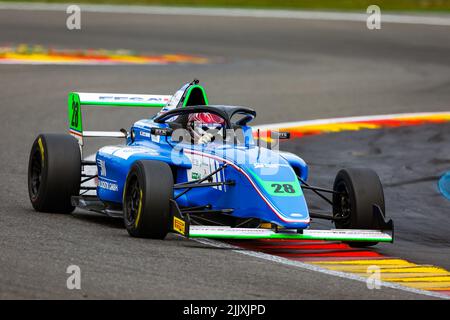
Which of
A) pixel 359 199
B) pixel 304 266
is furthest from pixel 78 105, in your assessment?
pixel 304 266

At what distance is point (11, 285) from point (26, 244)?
5.17 ft

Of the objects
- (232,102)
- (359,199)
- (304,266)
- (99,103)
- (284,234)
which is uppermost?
(99,103)

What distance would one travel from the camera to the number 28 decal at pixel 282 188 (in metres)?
9.64

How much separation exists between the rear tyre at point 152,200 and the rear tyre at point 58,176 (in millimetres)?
1298

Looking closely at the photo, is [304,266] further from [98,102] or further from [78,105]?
[78,105]

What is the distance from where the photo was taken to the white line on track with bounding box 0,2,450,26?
110 ft

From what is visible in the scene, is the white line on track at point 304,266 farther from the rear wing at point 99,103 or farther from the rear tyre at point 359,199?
the rear wing at point 99,103

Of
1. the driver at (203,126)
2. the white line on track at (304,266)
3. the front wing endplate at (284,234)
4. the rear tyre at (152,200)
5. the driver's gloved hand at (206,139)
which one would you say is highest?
the driver at (203,126)

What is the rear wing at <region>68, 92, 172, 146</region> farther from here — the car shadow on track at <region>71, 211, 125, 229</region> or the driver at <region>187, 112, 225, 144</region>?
the driver at <region>187, 112, 225, 144</region>

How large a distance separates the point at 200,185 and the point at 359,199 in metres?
1.37

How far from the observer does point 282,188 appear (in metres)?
9.67

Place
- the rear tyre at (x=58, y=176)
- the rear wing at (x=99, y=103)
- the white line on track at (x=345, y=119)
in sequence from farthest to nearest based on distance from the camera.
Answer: the white line on track at (x=345, y=119) → the rear wing at (x=99, y=103) → the rear tyre at (x=58, y=176)

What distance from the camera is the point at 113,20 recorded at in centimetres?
3195

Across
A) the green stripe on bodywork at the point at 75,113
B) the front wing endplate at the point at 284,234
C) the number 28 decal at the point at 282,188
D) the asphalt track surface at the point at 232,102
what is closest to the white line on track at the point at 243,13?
the asphalt track surface at the point at 232,102
